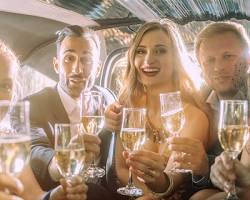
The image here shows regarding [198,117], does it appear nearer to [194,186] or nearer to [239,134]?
[194,186]

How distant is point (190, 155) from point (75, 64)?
2.65ft

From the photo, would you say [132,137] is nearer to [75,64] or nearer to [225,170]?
[225,170]

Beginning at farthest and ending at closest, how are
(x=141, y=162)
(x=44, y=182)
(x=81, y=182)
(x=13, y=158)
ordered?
(x=44, y=182)
(x=141, y=162)
(x=81, y=182)
(x=13, y=158)

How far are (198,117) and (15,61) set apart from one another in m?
0.88

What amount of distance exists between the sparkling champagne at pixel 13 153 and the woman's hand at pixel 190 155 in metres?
0.53

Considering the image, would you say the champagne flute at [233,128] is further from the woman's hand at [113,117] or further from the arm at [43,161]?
the arm at [43,161]

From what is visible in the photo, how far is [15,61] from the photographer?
6.73ft

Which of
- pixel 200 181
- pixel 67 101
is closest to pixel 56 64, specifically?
pixel 67 101

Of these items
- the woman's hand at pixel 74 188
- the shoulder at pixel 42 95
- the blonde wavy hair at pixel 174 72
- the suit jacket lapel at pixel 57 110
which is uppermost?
the blonde wavy hair at pixel 174 72

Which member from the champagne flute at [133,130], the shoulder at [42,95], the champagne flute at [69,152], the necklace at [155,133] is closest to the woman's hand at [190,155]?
the champagne flute at [133,130]

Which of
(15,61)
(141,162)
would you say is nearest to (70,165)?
(141,162)

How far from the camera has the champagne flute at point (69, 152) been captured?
126 centimetres

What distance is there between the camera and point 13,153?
1158 millimetres

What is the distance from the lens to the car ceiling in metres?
2.10
